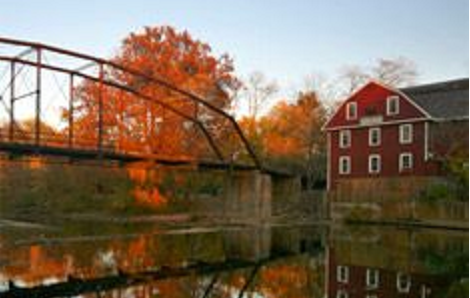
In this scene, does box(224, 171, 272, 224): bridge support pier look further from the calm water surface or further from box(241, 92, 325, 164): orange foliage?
box(241, 92, 325, 164): orange foliage

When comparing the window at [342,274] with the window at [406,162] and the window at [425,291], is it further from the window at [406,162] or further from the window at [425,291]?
the window at [406,162]

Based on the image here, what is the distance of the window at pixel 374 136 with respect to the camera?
1667 inches

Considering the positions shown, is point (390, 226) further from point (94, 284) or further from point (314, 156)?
point (94, 284)

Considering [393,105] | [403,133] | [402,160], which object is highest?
[393,105]

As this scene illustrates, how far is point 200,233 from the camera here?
1257 inches

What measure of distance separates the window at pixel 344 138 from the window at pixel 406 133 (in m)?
4.59

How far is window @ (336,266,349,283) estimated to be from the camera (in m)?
16.0

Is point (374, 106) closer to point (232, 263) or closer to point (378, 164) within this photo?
point (378, 164)

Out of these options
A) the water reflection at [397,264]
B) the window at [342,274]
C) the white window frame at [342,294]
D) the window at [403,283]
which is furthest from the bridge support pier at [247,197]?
the white window frame at [342,294]

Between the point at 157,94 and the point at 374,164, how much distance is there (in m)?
16.6

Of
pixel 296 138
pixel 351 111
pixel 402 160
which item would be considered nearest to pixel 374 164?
→ pixel 402 160

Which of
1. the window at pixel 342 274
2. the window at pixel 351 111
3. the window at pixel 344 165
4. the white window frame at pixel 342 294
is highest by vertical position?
the window at pixel 351 111

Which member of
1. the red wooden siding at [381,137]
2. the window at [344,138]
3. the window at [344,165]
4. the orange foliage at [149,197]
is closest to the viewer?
the red wooden siding at [381,137]

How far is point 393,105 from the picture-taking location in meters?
41.3
